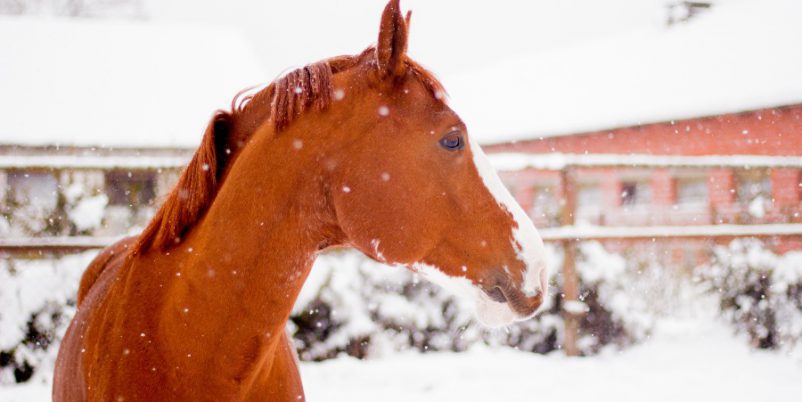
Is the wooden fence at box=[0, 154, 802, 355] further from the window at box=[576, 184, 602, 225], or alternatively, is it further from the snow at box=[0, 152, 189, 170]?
the window at box=[576, 184, 602, 225]

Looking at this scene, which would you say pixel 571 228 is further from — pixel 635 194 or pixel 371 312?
pixel 635 194

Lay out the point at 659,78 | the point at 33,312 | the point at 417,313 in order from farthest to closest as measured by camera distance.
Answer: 1. the point at 659,78
2. the point at 417,313
3. the point at 33,312

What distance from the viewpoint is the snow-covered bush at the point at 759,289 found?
20.1 ft

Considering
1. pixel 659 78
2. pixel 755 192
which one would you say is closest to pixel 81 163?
pixel 755 192

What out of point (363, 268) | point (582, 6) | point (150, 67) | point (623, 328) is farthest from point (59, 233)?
point (582, 6)

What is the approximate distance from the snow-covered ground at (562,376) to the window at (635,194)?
32.8ft

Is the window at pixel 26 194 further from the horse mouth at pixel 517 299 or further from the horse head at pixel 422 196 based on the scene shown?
the horse mouth at pixel 517 299

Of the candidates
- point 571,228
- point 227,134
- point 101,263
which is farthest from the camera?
point 571,228

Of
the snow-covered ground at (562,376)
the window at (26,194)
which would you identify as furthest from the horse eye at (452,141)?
the window at (26,194)

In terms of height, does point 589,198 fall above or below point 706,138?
below

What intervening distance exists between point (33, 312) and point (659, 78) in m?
17.9

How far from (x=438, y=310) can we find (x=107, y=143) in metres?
10.0

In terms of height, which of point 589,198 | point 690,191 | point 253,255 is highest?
point 253,255

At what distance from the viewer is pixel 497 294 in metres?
1.66
